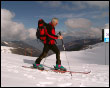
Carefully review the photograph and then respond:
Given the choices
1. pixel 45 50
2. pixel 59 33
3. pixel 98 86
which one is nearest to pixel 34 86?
pixel 98 86

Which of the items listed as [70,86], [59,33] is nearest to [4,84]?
[70,86]

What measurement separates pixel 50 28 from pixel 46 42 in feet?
2.35

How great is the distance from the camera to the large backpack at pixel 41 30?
7000 mm

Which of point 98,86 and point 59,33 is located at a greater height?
point 59,33

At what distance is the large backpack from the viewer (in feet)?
23.0

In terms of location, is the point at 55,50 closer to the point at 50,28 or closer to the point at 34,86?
the point at 50,28

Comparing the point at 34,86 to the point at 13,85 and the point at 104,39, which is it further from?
the point at 104,39

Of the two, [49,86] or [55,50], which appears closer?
[49,86]

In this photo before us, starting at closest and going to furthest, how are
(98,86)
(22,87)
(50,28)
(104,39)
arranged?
(22,87)
(98,86)
(50,28)
(104,39)

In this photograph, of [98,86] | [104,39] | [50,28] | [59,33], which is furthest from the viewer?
[104,39]

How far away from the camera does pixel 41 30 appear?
6.98m

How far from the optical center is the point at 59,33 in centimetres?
736

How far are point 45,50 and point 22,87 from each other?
11.4 ft

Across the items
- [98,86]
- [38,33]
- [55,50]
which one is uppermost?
[38,33]
